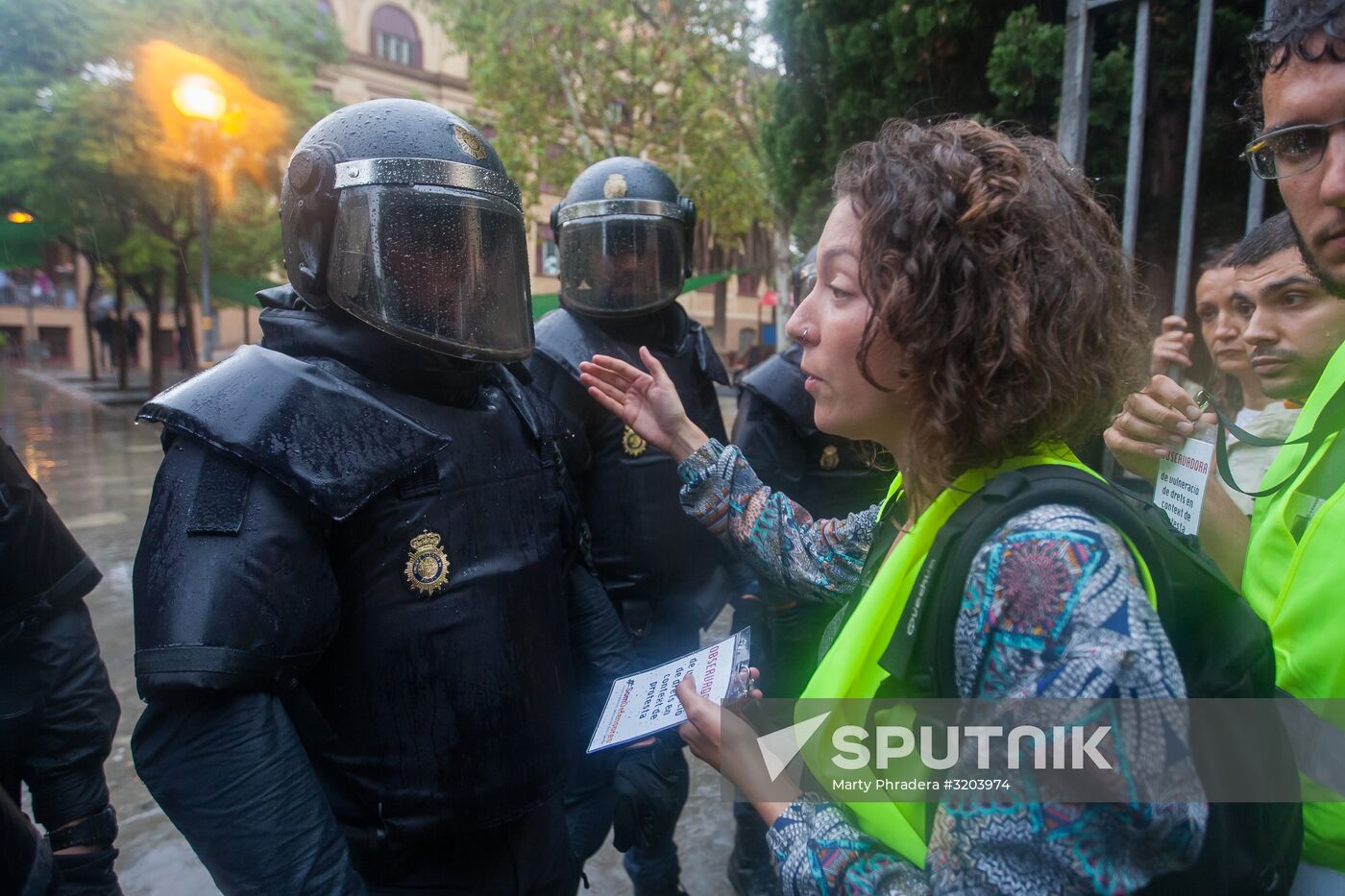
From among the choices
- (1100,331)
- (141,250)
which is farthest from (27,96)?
(1100,331)

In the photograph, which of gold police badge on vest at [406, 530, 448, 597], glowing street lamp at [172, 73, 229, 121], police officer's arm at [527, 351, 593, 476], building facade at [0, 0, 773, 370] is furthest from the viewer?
building facade at [0, 0, 773, 370]

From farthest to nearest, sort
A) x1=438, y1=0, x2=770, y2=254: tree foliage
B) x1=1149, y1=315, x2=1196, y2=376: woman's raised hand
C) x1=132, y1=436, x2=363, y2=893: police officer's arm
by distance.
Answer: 1. x1=438, y1=0, x2=770, y2=254: tree foliage
2. x1=1149, y1=315, x2=1196, y2=376: woman's raised hand
3. x1=132, y1=436, x2=363, y2=893: police officer's arm

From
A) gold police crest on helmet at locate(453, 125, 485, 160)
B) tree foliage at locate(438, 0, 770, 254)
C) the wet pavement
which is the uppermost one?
Result: tree foliage at locate(438, 0, 770, 254)

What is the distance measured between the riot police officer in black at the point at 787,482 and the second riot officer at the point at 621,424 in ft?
0.65

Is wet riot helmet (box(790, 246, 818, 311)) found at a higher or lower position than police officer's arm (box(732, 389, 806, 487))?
higher

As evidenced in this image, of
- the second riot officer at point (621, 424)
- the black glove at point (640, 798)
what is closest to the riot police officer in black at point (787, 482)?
the second riot officer at point (621, 424)

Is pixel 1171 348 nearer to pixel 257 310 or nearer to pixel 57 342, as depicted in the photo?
pixel 257 310

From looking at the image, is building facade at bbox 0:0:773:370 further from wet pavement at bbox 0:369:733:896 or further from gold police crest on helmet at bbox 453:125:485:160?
gold police crest on helmet at bbox 453:125:485:160

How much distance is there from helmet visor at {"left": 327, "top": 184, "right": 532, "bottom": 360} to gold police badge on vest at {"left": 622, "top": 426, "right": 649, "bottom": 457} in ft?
3.70

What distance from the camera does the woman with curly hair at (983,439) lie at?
33.6 inches

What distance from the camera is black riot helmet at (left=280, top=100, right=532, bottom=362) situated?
143 cm

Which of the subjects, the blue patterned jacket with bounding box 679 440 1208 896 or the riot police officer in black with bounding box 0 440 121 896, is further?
the riot police officer in black with bounding box 0 440 121 896

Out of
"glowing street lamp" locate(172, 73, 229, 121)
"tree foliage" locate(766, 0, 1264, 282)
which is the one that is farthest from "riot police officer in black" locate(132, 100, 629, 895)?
"glowing street lamp" locate(172, 73, 229, 121)

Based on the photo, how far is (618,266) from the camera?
294 centimetres
